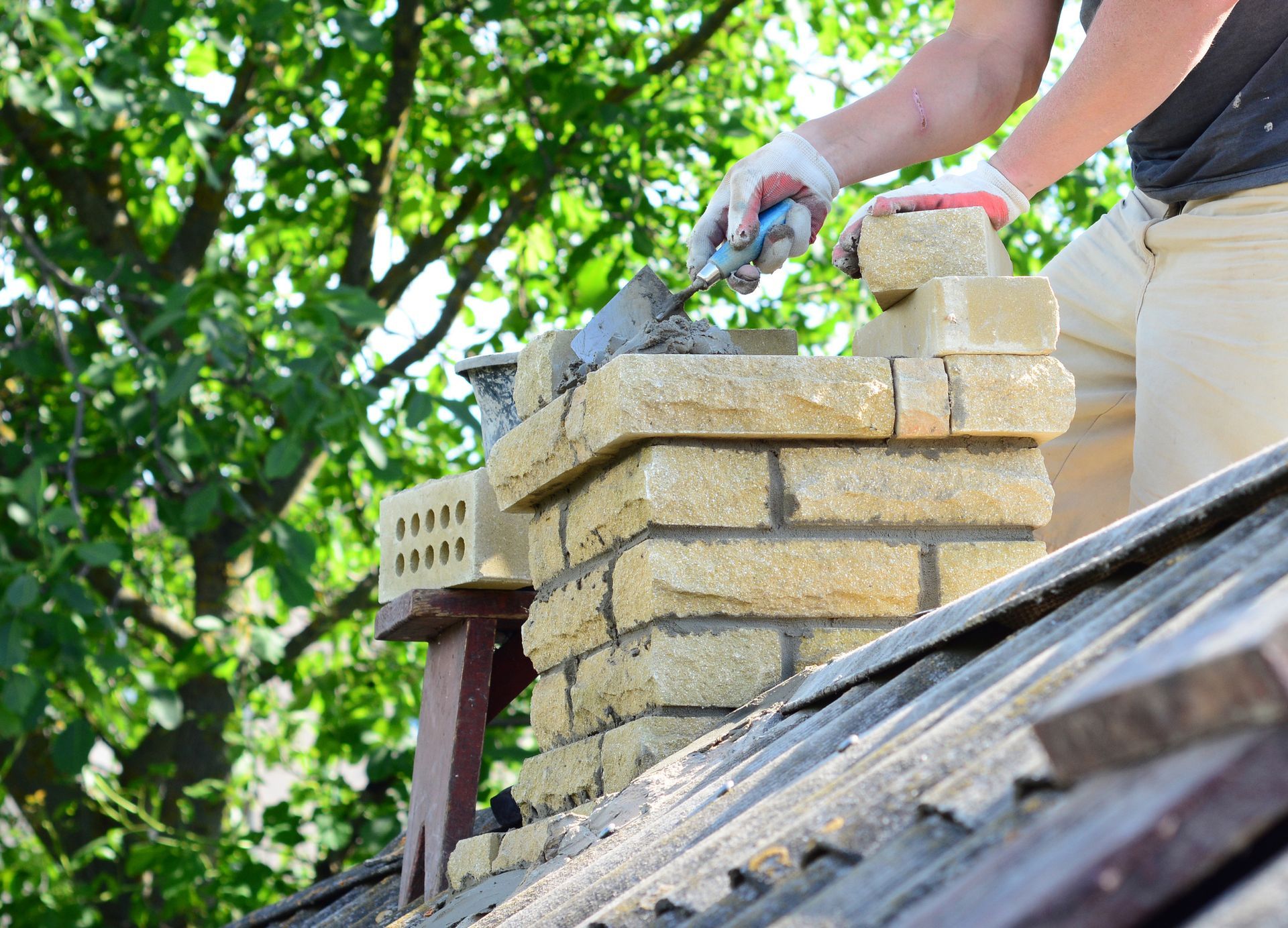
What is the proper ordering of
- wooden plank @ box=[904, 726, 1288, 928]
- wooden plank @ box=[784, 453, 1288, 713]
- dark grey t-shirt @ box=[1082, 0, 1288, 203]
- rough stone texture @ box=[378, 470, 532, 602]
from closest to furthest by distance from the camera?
wooden plank @ box=[904, 726, 1288, 928]
wooden plank @ box=[784, 453, 1288, 713]
dark grey t-shirt @ box=[1082, 0, 1288, 203]
rough stone texture @ box=[378, 470, 532, 602]

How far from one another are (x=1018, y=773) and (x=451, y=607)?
2.11 m

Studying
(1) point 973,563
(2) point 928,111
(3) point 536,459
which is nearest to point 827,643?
(1) point 973,563

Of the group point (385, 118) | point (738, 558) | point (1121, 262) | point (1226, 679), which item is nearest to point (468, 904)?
point (738, 558)

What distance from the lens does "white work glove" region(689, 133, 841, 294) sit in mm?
2580

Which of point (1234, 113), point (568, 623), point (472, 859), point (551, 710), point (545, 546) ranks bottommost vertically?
point (472, 859)

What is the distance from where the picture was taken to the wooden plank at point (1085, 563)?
1318 millimetres

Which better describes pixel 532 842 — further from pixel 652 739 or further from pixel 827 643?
pixel 827 643

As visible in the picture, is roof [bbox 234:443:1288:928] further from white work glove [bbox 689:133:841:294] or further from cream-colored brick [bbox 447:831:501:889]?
white work glove [bbox 689:133:841:294]

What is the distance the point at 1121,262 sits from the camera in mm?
2688

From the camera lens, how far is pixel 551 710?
2.70 m

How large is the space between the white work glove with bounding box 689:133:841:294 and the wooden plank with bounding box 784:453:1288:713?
0.86 m

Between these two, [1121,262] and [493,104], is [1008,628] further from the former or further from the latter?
[493,104]

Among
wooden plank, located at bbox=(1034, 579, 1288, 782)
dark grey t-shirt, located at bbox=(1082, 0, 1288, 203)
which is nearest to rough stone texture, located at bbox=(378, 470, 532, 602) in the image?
dark grey t-shirt, located at bbox=(1082, 0, 1288, 203)

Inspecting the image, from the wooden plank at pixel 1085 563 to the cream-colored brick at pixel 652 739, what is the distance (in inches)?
10.4
